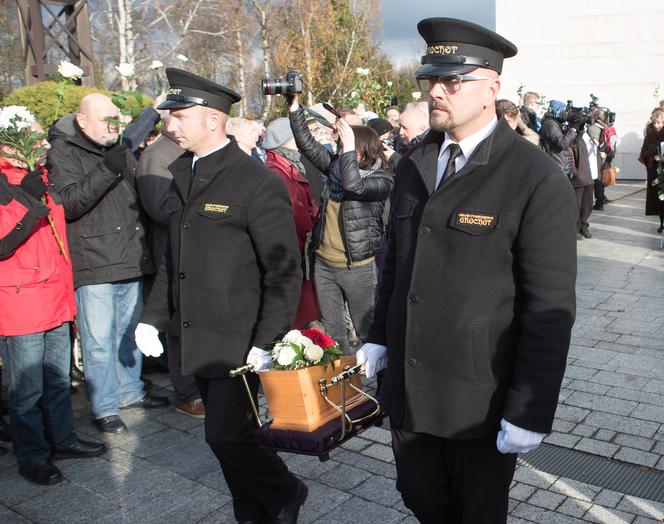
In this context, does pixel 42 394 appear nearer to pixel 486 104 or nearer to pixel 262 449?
pixel 262 449

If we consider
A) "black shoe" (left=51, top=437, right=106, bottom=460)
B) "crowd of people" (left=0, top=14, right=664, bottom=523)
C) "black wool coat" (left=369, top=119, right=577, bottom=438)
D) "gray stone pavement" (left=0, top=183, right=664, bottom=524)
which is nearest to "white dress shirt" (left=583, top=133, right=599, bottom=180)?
"gray stone pavement" (left=0, top=183, right=664, bottom=524)

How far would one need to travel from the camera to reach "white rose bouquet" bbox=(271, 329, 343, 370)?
3148mm

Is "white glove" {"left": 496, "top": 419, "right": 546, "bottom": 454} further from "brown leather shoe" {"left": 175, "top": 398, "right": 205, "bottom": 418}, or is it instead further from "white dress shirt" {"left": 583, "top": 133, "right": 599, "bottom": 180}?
"white dress shirt" {"left": 583, "top": 133, "right": 599, "bottom": 180}

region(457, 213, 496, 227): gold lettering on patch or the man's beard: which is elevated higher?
the man's beard

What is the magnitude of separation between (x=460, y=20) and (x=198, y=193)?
147cm

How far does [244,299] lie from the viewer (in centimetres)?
346

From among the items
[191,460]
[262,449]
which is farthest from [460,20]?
[191,460]

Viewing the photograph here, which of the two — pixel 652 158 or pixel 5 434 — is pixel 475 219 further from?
pixel 652 158

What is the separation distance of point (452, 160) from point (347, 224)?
2893 millimetres

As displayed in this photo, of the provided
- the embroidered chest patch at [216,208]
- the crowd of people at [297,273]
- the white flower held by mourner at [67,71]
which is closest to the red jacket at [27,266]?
the crowd of people at [297,273]

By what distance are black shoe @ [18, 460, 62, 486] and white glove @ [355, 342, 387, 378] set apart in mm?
2308

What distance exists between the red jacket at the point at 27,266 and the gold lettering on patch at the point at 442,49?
8.41 feet

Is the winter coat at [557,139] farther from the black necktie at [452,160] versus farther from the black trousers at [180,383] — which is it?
the black necktie at [452,160]

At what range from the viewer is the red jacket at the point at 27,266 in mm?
4191
